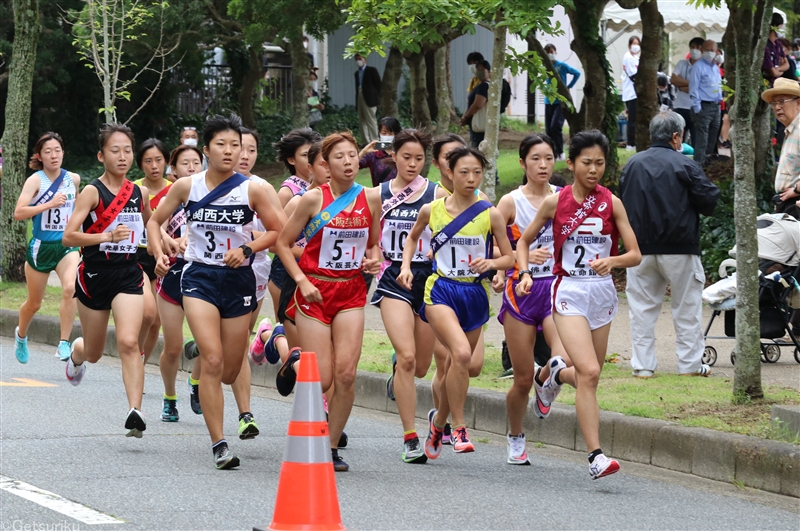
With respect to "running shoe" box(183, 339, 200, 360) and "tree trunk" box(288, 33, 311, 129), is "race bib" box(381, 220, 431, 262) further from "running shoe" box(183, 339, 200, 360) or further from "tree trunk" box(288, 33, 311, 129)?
"tree trunk" box(288, 33, 311, 129)

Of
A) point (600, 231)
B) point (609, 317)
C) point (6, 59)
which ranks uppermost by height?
point (6, 59)

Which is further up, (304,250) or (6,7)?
(6,7)

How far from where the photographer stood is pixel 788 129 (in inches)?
429

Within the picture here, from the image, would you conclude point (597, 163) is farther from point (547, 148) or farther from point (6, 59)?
point (6, 59)

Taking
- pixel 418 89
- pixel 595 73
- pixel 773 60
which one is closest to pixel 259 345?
pixel 595 73

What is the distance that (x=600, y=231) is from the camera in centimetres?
753

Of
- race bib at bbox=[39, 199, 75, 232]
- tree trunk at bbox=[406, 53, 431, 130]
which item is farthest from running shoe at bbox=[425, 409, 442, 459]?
tree trunk at bbox=[406, 53, 431, 130]

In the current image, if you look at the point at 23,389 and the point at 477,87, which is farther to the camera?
the point at 477,87

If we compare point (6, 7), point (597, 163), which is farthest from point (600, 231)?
point (6, 7)

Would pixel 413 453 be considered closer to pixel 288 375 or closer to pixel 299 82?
pixel 288 375

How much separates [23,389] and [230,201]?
3.93m

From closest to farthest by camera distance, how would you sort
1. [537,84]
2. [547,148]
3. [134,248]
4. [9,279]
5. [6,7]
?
[547,148] < [134,248] < [537,84] < [9,279] < [6,7]

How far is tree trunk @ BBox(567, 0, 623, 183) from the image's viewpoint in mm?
18562

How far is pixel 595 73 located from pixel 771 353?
845 cm
